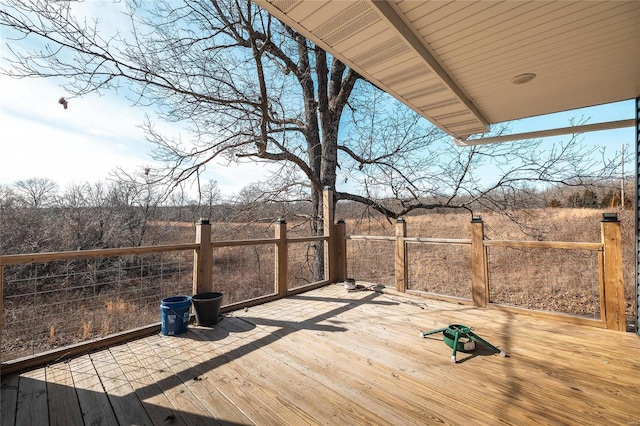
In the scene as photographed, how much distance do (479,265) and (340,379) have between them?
8.48 feet

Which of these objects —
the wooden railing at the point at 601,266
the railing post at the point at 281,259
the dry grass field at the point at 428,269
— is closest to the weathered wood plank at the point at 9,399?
A: the railing post at the point at 281,259

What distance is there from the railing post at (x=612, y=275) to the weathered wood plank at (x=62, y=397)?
4602mm

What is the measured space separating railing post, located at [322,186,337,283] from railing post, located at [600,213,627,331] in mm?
3589

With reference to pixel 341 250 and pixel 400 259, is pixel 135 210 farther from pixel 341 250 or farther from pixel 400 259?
pixel 400 259

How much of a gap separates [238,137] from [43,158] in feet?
10.1

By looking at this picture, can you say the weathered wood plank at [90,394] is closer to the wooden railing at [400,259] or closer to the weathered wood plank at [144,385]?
the weathered wood plank at [144,385]

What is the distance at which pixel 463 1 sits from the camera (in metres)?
1.66

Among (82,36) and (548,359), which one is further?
(82,36)

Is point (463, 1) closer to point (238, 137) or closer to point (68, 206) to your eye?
point (238, 137)

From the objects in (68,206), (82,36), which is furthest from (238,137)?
(68,206)

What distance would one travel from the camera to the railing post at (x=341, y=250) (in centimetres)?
527

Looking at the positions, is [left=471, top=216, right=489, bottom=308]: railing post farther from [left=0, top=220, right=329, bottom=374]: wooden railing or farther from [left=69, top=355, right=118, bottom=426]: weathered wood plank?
[left=69, top=355, right=118, bottom=426]: weathered wood plank

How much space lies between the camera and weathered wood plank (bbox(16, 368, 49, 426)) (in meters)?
1.69

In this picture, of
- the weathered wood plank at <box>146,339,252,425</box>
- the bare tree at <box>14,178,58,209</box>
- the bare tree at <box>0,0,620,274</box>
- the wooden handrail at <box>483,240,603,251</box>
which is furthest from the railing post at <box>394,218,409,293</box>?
the bare tree at <box>14,178,58,209</box>
